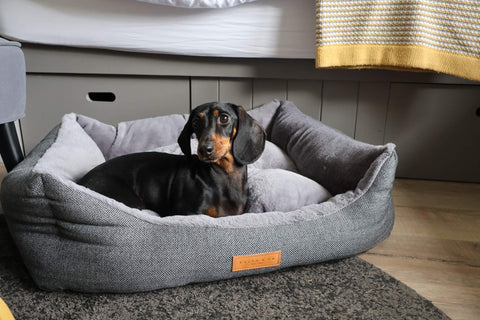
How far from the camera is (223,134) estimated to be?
102 centimetres

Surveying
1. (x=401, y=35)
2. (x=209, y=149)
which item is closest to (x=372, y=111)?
(x=401, y=35)

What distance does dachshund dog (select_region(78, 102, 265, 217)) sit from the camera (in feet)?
3.40

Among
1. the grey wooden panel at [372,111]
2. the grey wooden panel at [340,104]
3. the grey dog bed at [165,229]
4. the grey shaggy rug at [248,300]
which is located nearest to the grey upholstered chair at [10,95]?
the grey dog bed at [165,229]

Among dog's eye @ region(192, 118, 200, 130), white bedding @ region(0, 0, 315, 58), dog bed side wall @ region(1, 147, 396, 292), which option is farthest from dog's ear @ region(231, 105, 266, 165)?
white bedding @ region(0, 0, 315, 58)

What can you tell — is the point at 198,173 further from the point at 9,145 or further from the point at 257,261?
the point at 9,145

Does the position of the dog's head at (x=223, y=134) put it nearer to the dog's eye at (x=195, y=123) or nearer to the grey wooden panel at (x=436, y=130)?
the dog's eye at (x=195, y=123)

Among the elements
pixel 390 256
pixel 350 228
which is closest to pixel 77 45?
pixel 350 228

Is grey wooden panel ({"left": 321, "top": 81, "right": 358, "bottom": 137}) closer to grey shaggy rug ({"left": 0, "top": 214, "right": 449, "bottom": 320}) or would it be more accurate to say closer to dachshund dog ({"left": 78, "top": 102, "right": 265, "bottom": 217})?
dachshund dog ({"left": 78, "top": 102, "right": 265, "bottom": 217})

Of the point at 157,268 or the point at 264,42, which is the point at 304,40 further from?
the point at 157,268

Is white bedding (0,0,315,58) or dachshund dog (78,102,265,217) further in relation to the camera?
white bedding (0,0,315,58)

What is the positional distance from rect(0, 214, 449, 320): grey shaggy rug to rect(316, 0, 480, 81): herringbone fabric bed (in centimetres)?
79

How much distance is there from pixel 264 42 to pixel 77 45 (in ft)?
2.42

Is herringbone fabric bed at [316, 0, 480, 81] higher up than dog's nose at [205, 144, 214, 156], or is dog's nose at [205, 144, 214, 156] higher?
herringbone fabric bed at [316, 0, 480, 81]

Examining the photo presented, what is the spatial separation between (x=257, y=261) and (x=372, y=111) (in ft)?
3.30
